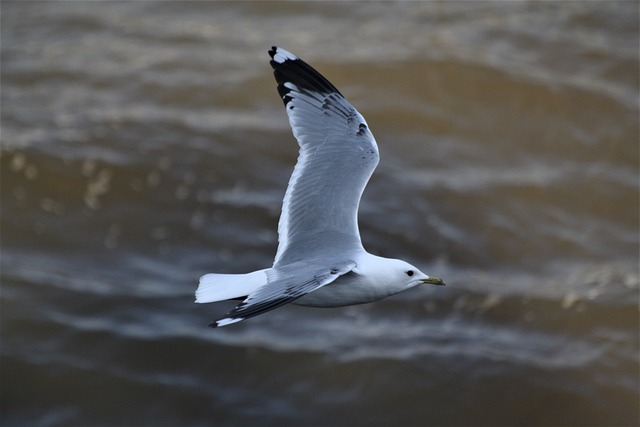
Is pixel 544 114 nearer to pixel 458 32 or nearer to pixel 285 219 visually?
pixel 458 32

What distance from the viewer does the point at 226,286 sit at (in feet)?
11.6

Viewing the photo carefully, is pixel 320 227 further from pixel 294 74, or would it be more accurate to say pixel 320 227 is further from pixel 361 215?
pixel 361 215

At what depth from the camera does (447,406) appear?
6258 millimetres

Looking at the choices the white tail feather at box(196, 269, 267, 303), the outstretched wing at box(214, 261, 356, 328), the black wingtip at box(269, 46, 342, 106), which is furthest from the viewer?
the black wingtip at box(269, 46, 342, 106)

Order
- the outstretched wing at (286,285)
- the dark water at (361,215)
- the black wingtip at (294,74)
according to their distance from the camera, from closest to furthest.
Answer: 1. the outstretched wing at (286,285)
2. the black wingtip at (294,74)
3. the dark water at (361,215)

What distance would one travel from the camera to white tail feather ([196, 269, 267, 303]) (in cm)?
340

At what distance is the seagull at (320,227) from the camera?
3459 millimetres

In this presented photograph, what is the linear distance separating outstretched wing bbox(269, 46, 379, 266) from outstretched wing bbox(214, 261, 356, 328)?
38 centimetres

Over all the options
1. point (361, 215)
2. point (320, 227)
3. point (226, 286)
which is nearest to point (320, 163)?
point (320, 227)

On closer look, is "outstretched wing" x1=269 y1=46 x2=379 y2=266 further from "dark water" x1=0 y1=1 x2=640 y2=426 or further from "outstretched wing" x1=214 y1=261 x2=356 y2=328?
"dark water" x1=0 y1=1 x2=640 y2=426

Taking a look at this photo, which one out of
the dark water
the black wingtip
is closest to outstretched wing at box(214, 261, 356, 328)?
the black wingtip

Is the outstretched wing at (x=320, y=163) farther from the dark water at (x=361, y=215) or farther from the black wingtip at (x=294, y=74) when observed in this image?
the dark water at (x=361, y=215)

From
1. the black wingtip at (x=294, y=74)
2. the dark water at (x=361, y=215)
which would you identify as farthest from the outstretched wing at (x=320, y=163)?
the dark water at (x=361, y=215)

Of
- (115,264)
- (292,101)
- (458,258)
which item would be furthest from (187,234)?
(292,101)
